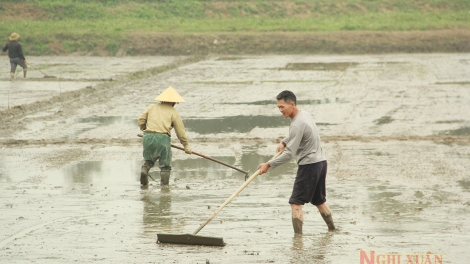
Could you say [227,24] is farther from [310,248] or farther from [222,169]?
[310,248]

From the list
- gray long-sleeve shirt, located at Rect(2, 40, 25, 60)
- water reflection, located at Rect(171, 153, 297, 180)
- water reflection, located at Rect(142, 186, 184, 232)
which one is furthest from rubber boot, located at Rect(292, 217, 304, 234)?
gray long-sleeve shirt, located at Rect(2, 40, 25, 60)

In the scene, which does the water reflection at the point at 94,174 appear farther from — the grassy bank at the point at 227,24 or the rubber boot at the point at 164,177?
the grassy bank at the point at 227,24

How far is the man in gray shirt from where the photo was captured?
24.9 feet

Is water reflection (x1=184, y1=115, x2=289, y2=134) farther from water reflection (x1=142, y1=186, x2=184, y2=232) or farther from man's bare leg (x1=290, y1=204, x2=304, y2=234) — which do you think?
man's bare leg (x1=290, y1=204, x2=304, y2=234)

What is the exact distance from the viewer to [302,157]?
25.5 feet

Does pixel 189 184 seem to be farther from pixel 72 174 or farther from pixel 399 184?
pixel 399 184

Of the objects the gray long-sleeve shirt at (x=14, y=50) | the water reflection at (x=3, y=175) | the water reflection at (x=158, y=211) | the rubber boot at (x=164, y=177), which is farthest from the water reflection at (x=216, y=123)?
the gray long-sleeve shirt at (x=14, y=50)

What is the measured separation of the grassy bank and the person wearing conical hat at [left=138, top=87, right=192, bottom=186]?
2446 cm

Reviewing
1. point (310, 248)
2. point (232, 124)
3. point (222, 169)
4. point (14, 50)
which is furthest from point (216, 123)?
point (14, 50)

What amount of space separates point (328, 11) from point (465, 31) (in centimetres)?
937

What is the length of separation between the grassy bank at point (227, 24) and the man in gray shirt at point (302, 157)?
89.4ft

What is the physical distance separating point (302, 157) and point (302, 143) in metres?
0.14

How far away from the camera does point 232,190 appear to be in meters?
10.2

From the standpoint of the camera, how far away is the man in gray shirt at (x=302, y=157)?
7.59 meters
